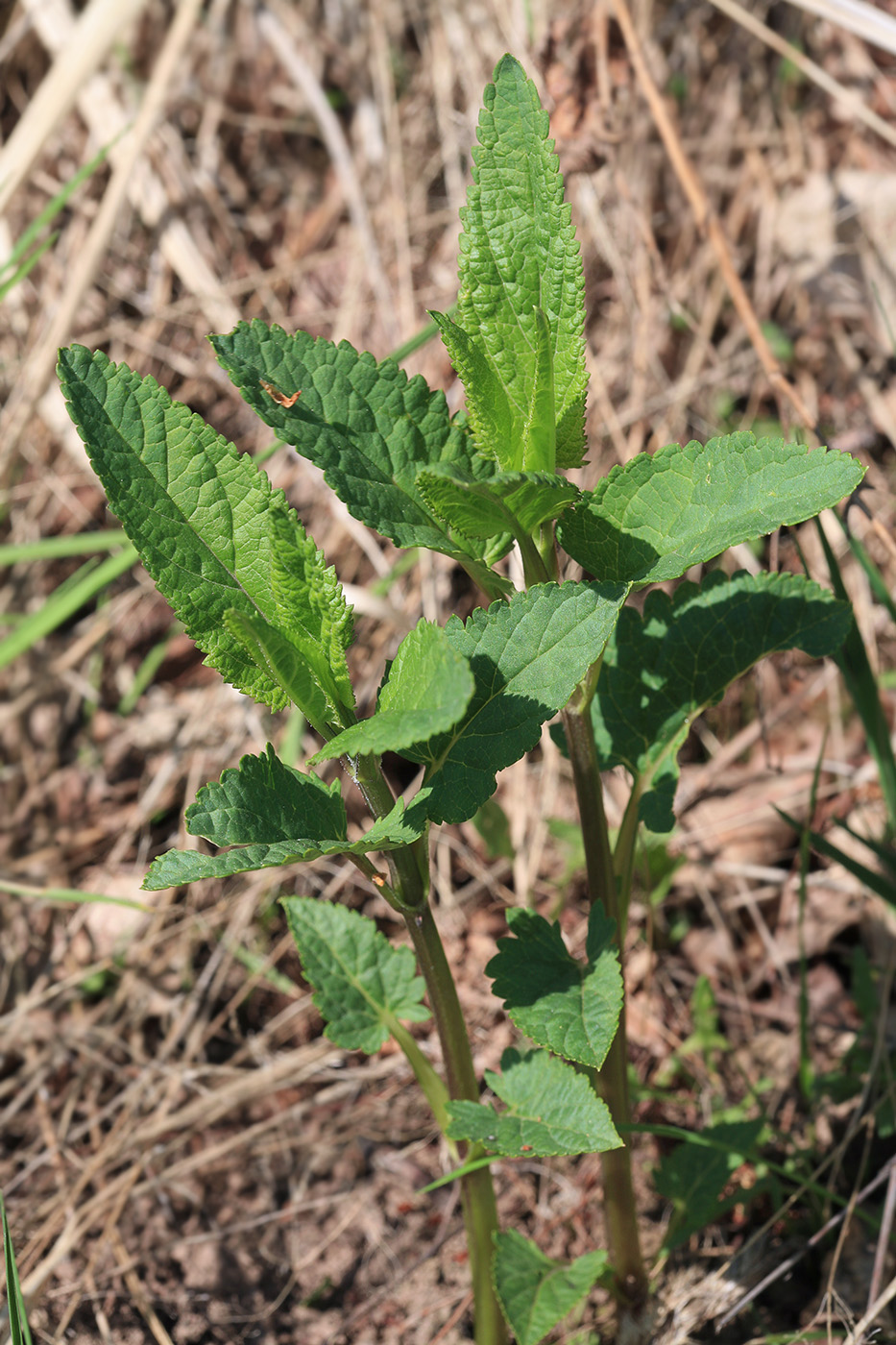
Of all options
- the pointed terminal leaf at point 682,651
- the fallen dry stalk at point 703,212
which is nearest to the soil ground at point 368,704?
the fallen dry stalk at point 703,212

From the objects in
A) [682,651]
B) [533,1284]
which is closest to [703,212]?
[682,651]

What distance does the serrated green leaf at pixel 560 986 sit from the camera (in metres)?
1.23

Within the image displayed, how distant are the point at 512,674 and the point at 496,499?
0.63ft

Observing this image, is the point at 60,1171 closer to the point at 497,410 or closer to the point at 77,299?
the point at 497,410

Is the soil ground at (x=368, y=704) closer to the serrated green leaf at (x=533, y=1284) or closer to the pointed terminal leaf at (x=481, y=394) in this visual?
the serrated green leaf at (x=533, y=1284)

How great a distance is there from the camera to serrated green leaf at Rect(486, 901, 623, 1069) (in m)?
1.23

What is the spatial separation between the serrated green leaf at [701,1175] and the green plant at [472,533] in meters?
0.35

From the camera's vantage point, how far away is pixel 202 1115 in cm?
221

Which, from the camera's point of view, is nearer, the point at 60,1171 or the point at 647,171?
the point at 60,1171

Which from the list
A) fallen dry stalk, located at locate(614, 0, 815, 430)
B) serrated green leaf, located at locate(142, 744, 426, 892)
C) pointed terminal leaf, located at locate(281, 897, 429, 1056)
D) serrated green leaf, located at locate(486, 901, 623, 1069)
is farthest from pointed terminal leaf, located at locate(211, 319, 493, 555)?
fallen dry stalk, located at locate(614, 0, 815, 430)

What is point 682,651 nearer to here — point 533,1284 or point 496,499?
point 496,499

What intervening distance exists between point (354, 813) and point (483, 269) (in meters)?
1.62

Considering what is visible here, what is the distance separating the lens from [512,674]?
3.94 ft

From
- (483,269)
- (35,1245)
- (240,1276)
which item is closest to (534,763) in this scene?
(240,1276)
